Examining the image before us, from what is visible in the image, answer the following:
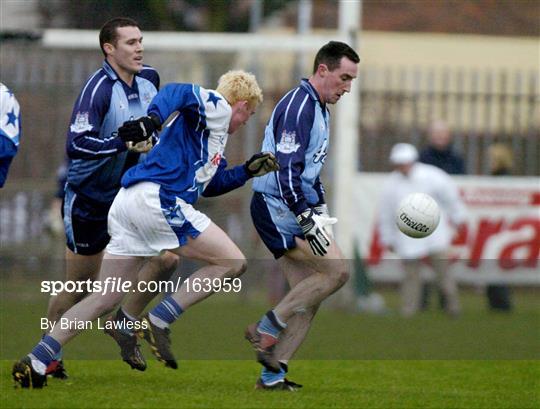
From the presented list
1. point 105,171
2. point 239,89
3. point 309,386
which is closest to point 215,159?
point 239,89

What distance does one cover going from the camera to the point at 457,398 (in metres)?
9.07

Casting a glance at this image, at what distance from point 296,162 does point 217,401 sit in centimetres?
163

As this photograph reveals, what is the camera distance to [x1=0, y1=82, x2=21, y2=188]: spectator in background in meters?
8.74

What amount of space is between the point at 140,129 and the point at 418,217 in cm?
241

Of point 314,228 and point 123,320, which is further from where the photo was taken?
point 123,320

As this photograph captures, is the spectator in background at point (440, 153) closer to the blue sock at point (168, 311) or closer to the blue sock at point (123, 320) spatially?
the blue sock at point (123, 320)

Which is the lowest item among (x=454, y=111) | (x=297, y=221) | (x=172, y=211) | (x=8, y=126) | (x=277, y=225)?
(x=454, y=111)

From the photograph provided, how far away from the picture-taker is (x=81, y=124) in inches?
356

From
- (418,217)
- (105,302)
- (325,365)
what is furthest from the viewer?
(325,365)

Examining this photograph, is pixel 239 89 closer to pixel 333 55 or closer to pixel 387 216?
pixel 333 55

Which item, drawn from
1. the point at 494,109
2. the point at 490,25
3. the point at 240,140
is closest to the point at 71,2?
the point at 240,140

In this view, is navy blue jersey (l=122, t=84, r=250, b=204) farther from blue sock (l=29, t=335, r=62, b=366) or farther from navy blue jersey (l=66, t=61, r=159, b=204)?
blue sock (l=29, t=335, r=62, b=366)

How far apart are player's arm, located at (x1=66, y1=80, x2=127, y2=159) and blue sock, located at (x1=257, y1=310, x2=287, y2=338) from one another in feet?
4.84

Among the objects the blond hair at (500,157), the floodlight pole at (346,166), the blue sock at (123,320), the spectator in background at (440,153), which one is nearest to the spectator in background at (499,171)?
the blond hair at (500,157)
